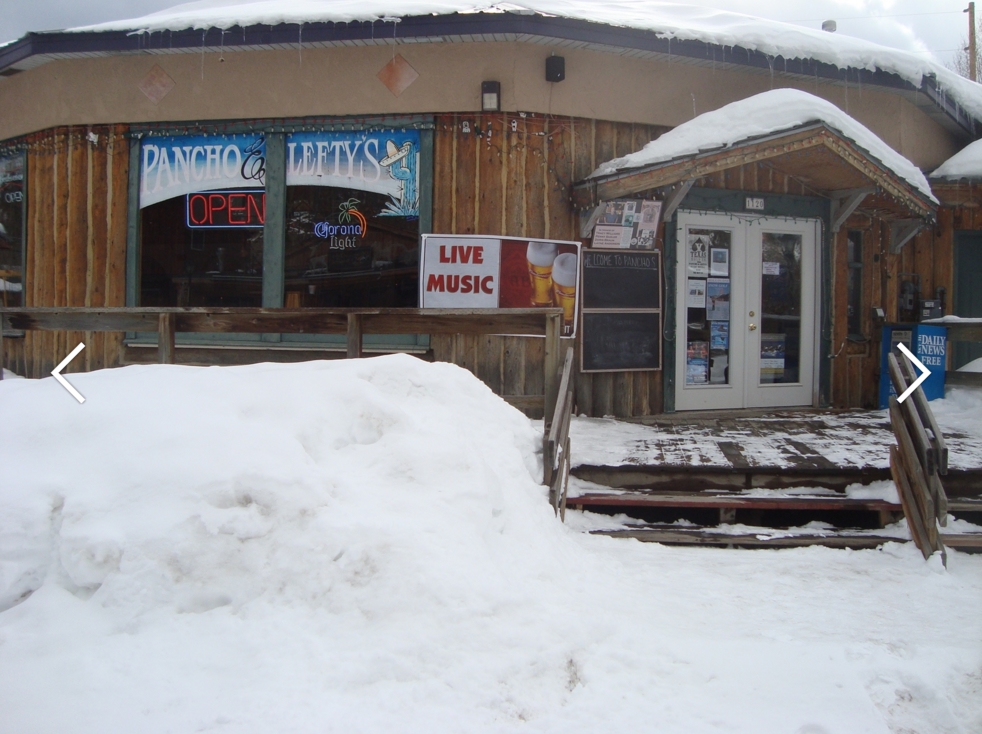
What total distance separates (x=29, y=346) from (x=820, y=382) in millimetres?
9554

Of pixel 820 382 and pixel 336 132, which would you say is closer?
pixel 336 132

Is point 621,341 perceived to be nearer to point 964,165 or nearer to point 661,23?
point 661,23

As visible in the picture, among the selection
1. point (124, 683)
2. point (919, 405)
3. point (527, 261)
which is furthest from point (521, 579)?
point (527, 261)

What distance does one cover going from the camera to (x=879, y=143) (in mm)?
7707

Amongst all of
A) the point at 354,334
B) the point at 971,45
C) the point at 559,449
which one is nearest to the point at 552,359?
the point at 559,449

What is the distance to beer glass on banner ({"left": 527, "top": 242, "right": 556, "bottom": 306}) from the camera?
7.77m

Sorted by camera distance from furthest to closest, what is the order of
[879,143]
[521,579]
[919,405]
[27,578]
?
1. [879,143]
2. [919,405]
3. [521,579]
4. [27,578]

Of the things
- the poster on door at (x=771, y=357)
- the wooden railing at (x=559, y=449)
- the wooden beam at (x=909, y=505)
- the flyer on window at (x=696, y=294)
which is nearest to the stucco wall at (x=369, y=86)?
the flyer on window at (x=696, y=294)

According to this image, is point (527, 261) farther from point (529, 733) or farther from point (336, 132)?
point (529, 733)

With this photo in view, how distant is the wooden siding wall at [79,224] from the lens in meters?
8.44

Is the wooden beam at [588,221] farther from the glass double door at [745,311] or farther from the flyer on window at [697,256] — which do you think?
the flyer on window at [697,256]

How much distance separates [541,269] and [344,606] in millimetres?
5357

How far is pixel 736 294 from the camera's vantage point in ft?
27.5

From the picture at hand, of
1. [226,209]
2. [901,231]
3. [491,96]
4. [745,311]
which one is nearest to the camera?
[491,96]
